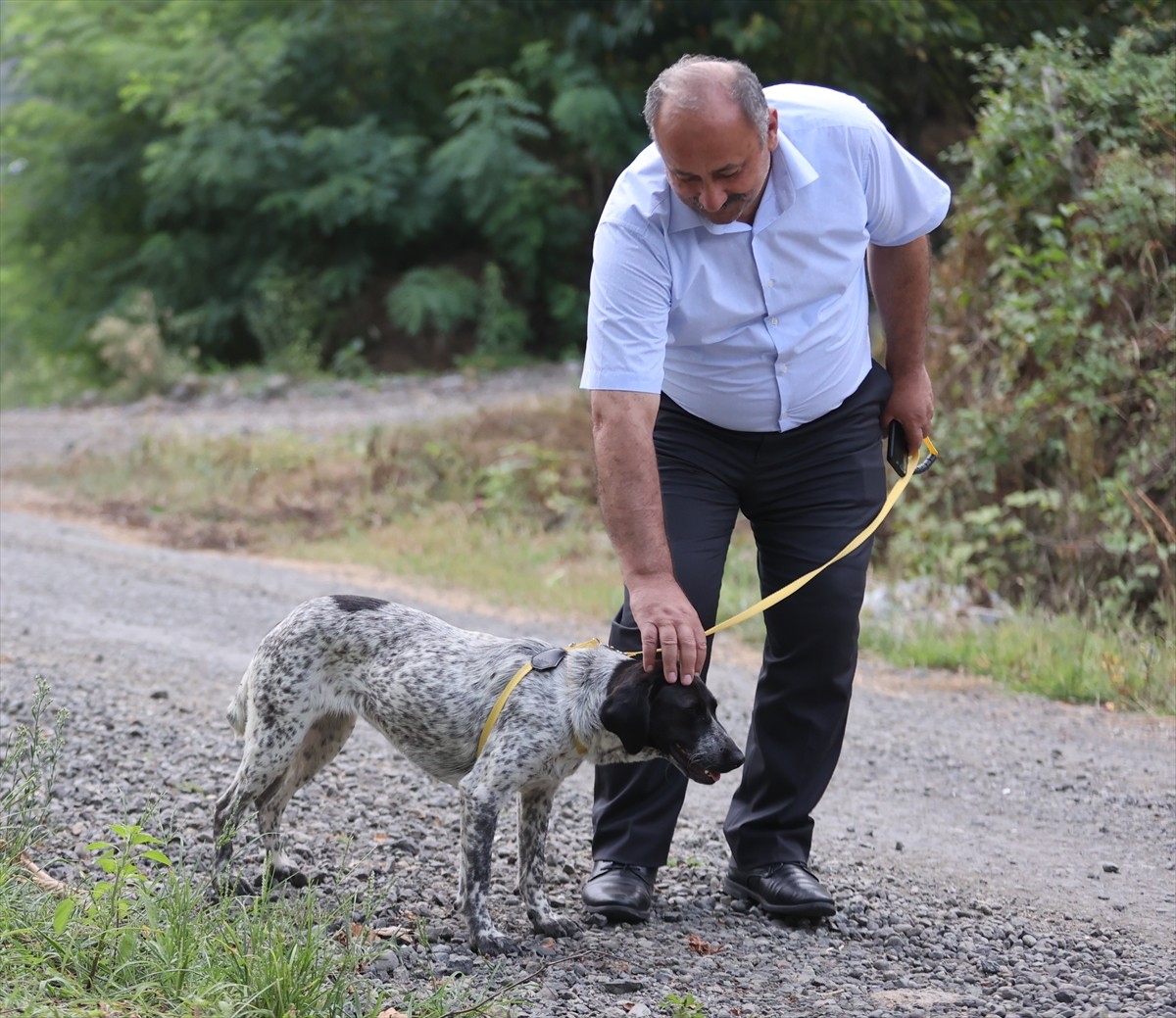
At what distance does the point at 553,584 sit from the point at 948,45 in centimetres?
897

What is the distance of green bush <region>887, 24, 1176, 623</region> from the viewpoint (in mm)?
7438

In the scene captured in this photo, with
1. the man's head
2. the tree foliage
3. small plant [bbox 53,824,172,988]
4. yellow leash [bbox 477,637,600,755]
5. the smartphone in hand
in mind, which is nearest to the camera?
small plant [bbox 53,824,172,988]

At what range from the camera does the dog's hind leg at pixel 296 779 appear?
13.3ft

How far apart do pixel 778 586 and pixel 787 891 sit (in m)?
0.87

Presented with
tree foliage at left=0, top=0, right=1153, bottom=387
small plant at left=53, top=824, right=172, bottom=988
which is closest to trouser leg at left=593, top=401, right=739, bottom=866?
small plant at left=53, top=824, right=172, bottom=988

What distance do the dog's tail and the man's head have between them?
184 centimetres

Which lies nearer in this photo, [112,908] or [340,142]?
[112,908]

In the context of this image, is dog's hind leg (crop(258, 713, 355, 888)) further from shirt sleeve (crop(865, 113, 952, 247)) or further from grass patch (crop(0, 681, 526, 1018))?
shirt sleeve (crop(865, 113, 952, 247))

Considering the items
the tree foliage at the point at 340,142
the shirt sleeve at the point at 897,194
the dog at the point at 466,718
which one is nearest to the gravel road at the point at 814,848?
the dog at the point at 466,718

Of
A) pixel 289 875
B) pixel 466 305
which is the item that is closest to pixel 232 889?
pixel 289 875

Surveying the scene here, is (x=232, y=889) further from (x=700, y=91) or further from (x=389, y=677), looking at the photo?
(x=700, y=91)

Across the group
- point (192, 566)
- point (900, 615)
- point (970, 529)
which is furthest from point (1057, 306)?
point (192, 566)

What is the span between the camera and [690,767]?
366 centimetres

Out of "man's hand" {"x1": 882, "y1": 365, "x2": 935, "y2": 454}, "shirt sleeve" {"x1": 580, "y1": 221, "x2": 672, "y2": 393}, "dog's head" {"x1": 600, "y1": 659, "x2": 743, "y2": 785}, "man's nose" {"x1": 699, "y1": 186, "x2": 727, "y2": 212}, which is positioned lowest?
"dog's head" {"x1": 600, "y1": 659, "x2": 743, "y2": 785}
